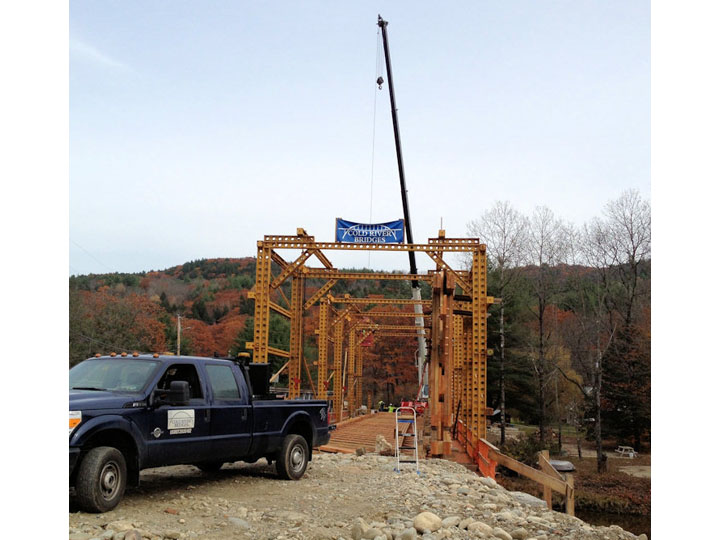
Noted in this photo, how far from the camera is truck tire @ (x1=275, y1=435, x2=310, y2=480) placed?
10570 millimetres

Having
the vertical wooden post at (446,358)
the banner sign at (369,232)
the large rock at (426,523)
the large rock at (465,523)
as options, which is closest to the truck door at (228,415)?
the large rock at (426,523)

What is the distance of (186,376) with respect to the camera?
30.3ft

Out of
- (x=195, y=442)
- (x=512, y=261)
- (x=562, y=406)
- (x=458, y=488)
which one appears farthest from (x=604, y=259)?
(x=195, y=442)

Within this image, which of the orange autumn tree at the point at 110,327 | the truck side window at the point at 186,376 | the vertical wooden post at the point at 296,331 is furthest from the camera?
the orange autumn tree at the point at 110,327

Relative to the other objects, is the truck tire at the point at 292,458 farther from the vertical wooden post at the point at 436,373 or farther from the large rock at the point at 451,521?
the vertical wooden post at the point at 436,373

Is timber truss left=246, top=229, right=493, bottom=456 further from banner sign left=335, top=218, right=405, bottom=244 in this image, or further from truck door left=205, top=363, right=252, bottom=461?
truck door left=205, top=363, right=252, bottom=461

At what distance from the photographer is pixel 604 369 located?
38.8 m

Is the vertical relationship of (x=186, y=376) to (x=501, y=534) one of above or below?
above

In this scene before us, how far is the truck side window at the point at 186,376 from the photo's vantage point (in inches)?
352

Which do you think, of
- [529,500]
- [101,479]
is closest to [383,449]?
[529,500]

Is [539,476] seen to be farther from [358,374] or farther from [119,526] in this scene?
[358,374]

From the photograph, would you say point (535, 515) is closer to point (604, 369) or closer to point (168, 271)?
point (604, 369)

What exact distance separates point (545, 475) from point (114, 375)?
319 inches

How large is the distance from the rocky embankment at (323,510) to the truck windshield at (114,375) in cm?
141
